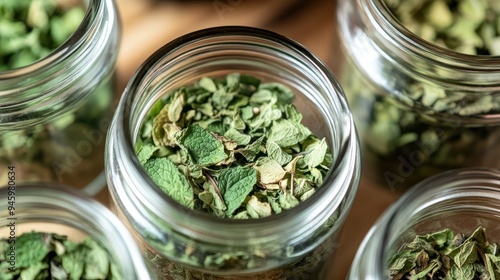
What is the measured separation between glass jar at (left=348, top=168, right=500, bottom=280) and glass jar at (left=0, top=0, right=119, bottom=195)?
1.07 ft

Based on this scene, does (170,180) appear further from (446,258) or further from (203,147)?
(446,258)

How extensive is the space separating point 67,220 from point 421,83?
396 mm

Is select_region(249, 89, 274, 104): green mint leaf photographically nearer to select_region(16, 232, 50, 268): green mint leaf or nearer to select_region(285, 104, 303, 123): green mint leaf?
select_region(285, 104, 303, 123): green mint leaf

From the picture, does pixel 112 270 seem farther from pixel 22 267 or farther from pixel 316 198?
pixel 316 198

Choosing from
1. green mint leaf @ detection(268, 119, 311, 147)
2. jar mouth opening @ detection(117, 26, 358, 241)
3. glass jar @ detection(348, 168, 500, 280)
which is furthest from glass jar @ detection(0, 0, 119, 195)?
glass jar @ detection(348, 168, 500, 280)

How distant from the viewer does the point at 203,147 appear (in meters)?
0.71

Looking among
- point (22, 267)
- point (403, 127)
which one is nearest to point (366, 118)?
point (403, 127)

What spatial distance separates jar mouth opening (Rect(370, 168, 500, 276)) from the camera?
71cm

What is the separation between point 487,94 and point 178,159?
0.33m

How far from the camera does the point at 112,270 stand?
0.79 meters

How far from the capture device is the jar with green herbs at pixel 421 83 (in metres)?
0.79

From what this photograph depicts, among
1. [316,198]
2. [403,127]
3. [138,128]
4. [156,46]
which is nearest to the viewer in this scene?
[316,198]

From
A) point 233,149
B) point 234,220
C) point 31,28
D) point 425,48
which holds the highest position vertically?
point 31,28

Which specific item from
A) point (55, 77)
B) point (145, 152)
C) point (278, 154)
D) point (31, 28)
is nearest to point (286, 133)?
point (278, 154)
